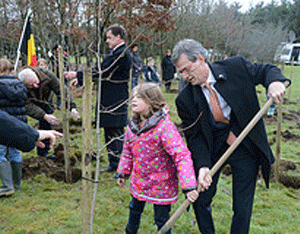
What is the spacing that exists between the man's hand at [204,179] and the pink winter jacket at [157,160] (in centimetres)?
19

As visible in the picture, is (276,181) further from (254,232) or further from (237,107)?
(237,107)

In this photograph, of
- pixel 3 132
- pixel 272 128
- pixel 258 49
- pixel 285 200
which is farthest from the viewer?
pixel 258 49

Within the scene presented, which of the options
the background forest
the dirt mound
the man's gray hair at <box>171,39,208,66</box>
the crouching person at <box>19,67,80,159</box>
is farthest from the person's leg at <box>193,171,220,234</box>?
the dirt mound

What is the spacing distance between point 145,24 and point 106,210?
274 inches

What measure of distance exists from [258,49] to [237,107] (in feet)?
108

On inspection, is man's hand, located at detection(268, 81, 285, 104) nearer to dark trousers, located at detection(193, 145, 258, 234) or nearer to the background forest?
dark trousers, located at detection(193, 145, 258, 234)

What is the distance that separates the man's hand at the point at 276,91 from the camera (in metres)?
1.99

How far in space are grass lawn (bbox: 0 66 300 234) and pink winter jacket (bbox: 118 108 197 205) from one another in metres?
0.63

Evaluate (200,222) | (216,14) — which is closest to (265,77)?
(200,222)

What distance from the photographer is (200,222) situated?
2768 mm

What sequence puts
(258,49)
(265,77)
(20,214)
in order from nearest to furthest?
→ 1. (265,77)
2. (20,214)
3. (258,49)

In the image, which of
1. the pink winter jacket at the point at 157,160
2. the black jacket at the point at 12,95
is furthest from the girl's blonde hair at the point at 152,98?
the black jacket at the point at 12,95

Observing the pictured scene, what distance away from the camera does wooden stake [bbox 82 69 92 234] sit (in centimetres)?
175

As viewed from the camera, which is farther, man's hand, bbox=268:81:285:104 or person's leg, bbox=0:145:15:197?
person's leg, bbox=0:145:15:197
